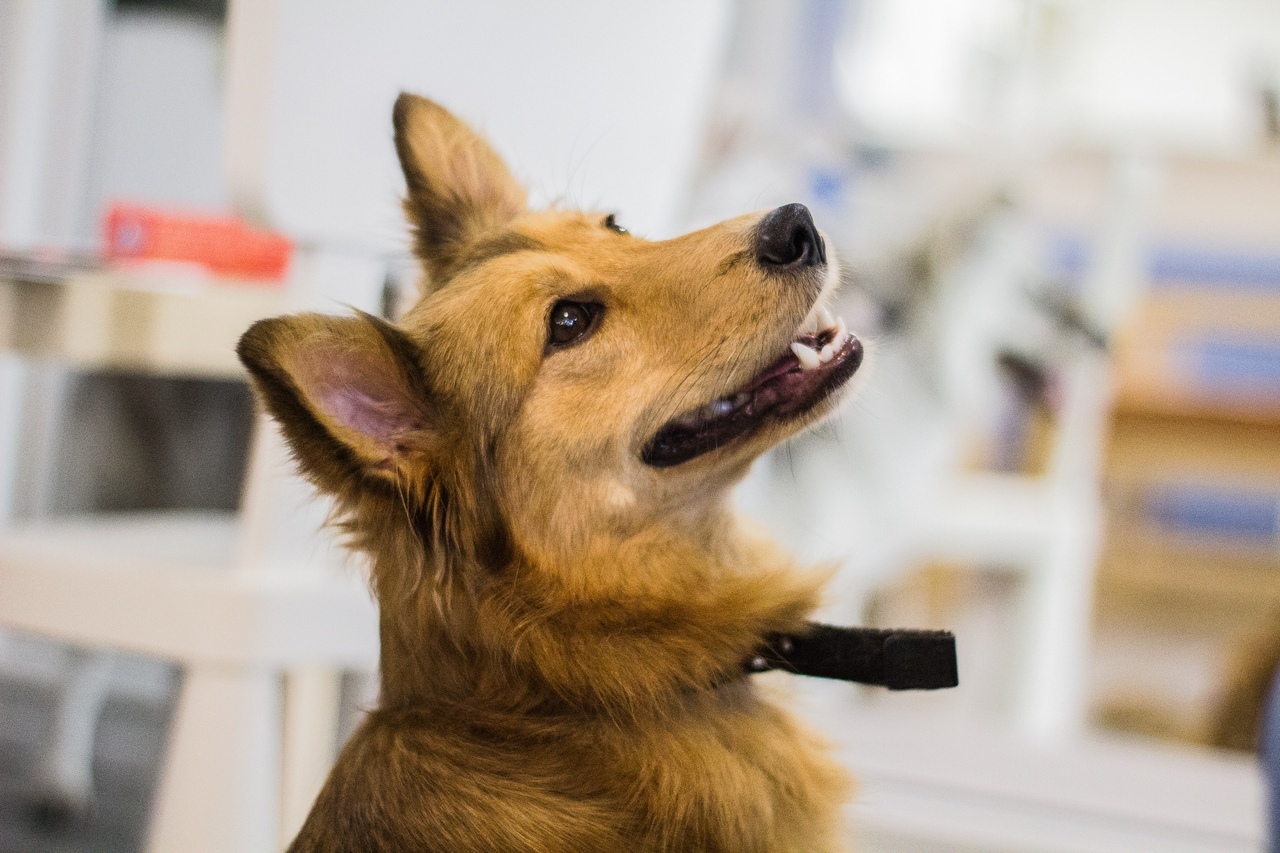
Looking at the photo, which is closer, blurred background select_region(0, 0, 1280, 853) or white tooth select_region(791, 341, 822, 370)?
white tooth select_region(791, 341, 822, 370)

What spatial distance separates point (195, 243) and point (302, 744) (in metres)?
0.79

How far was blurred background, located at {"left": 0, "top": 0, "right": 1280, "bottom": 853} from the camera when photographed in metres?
1.32

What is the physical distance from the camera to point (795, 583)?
123cm

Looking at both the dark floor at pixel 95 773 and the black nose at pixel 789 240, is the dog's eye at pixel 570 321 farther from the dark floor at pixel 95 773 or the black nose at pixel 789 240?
the dark floor at pixel 95 773

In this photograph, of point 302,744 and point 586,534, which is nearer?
point 586,534

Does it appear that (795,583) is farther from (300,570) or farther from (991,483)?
(991,483)

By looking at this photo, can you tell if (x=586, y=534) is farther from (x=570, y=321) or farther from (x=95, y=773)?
(x=95, y=773)

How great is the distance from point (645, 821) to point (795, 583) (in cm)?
33


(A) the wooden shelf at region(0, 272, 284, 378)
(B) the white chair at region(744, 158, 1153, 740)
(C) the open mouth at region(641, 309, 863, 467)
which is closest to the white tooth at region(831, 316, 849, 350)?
(C) the open mouth at region(641, 309, 863, 467)

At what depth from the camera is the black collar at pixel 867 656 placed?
1078mm

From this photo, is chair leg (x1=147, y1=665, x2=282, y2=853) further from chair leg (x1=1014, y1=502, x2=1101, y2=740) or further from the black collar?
chair leg (x1=1014, y1=502, x2=1101, y2=740)

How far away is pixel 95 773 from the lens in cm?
258

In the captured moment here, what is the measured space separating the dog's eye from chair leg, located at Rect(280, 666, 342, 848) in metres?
0.56

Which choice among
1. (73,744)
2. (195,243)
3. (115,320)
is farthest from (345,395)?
(73,744)
